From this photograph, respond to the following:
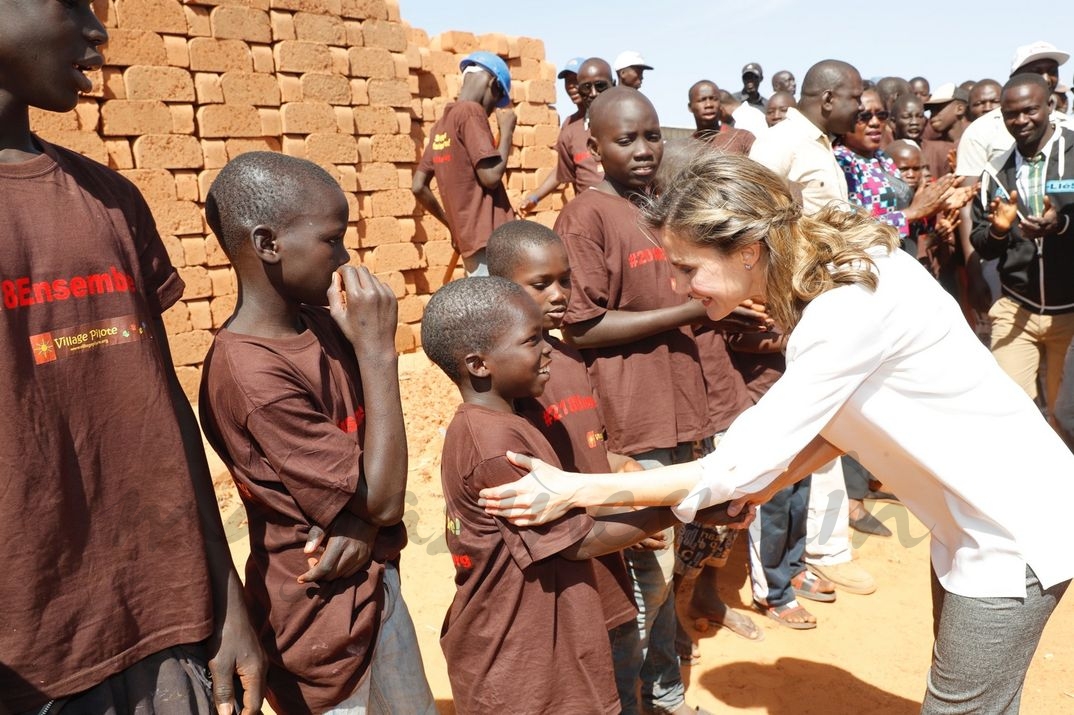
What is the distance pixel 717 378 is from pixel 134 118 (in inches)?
198

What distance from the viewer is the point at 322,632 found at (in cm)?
192

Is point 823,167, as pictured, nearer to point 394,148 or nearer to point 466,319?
point 466,319

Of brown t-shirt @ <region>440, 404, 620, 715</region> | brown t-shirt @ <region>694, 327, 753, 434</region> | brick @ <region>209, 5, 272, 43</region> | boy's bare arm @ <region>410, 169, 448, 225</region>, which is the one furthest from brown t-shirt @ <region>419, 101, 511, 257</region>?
brown t-shirt @ <region>440, 404, 620, 715</region>

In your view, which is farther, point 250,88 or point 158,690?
point 250,88

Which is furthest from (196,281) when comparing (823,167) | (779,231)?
(779,231)

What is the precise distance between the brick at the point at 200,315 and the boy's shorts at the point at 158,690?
5468 mm

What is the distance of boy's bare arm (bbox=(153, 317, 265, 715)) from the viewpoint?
1727 mm

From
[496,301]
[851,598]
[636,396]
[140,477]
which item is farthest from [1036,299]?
[140,477]

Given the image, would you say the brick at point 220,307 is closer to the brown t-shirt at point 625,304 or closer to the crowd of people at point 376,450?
the brown t-shirt at point 625,304

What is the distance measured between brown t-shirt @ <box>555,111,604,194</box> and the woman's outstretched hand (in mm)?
4730

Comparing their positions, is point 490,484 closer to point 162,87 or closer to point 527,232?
point 527,232

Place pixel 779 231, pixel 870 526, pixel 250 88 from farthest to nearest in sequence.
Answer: pixel 250 88 → pixel 870 526 → pixel 779 231

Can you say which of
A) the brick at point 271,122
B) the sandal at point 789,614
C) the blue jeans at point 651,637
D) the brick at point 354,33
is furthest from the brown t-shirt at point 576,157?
the blue jeans at point 651,637

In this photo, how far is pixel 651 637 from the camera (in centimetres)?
306
